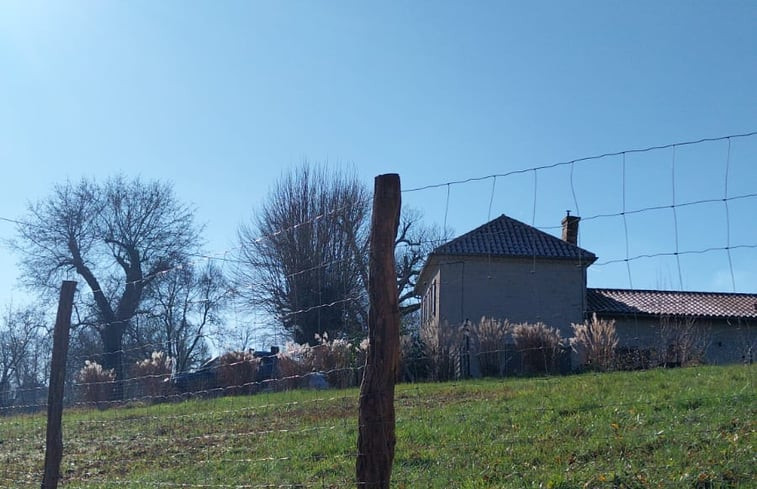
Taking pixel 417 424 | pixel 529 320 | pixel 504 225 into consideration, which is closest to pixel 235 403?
pixel 417 424

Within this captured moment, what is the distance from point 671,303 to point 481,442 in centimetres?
2614

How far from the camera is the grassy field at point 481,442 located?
26.4ft

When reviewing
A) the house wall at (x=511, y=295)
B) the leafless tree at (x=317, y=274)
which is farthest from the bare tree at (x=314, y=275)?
the house wall at (x=511, y=295)

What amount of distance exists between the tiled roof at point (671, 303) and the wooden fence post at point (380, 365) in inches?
1043

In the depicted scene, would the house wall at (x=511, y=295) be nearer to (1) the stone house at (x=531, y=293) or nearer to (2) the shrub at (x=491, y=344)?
(1) the stone house at (x=531, y=293)

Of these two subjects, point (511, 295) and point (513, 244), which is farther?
point (513, 244)

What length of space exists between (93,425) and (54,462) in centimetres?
824

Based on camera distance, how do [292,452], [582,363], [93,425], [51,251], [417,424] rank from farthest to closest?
[51,251]
[582,363]
[93,425]
[417,424]
[292,452]

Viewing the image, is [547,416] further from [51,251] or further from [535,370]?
[51,251]

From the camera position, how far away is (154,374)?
21.4m

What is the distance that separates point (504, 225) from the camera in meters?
34.1

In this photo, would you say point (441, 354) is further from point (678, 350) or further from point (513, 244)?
point (513, 244)

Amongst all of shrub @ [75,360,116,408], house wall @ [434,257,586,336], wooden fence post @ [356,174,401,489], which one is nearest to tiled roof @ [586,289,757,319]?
house wall @ [434,257,586,336]

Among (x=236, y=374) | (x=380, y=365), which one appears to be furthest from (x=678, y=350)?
(x=380, y=365)
